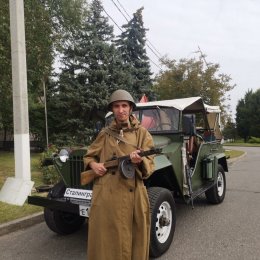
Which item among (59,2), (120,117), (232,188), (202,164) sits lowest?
(232,188)

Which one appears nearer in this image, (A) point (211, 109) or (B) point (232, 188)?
(A) point (211, 109)

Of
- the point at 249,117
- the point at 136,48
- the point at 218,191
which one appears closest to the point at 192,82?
the point at 136,48

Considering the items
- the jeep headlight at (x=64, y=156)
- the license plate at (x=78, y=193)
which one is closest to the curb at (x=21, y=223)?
the license plate at (x=78, y=193)

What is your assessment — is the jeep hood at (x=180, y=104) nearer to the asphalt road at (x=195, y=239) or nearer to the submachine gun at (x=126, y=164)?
the asphalt road at (x=195, y=239)

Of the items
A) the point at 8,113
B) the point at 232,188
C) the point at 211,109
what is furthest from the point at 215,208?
the point at 8,113

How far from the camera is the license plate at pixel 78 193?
552 cm

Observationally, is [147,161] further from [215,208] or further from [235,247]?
[215,208]

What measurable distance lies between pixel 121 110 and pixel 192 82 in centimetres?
2016

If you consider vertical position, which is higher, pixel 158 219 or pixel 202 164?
pixel 202 164

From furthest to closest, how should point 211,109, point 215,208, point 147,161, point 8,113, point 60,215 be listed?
point 8,113 < point 211,109 < point 215,208 < point 60,215 < point 147,161

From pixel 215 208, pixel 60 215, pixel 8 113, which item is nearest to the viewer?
pixel 60 215

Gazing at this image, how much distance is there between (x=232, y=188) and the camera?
34.5ft

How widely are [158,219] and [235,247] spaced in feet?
3.88

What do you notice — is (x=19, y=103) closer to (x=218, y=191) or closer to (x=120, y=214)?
(x=218, y=191)
